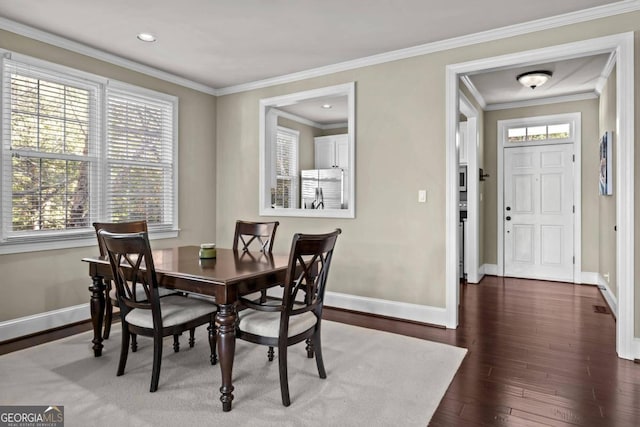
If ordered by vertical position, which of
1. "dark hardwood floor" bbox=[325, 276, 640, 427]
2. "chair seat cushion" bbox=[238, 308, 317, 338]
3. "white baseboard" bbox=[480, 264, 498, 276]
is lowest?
"dark hardwood floor" bbox=[325, 276, 640, 427]

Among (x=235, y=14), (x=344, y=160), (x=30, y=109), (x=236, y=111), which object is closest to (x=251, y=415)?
(x=235, y=14)

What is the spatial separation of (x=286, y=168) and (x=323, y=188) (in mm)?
719

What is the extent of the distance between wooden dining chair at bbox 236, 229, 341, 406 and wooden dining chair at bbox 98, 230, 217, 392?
331mm

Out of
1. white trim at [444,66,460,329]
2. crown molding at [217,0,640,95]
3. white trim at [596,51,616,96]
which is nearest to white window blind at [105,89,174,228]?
crown molding at [217,0,640,95]

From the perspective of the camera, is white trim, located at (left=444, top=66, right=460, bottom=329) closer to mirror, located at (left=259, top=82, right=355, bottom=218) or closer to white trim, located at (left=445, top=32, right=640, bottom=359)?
white trim, located at (left=445, top=32, right=640, bottom=359)

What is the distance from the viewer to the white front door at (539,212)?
18.7ft

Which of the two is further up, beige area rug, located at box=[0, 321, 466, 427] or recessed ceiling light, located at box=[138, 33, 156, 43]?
recessed ceiling light, located at box=[138, 33, 156, 43]

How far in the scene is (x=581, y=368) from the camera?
273 cm

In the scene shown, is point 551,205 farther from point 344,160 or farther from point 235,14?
point 235,14

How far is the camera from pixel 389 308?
394cm

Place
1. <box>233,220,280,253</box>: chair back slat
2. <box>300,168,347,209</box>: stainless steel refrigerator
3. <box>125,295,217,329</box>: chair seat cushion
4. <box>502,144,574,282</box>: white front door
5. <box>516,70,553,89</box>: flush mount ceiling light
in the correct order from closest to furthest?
<box>125,295,217,329</box>: chair seat cushion, <box>233,220,280,253</box>: chair back slat, <box>516,70,553,89</box>: flush mount ceiling light, <box>502,144,574,282</box>: white front door, <box>300,168,347,209</box>: stainless steel refrigerator

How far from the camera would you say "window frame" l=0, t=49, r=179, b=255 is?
3184mm

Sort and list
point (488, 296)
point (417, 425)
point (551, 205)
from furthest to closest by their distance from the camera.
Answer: point (551, 205)
point (488, 296)
point (417, 425)

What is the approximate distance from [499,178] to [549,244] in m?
1.20
